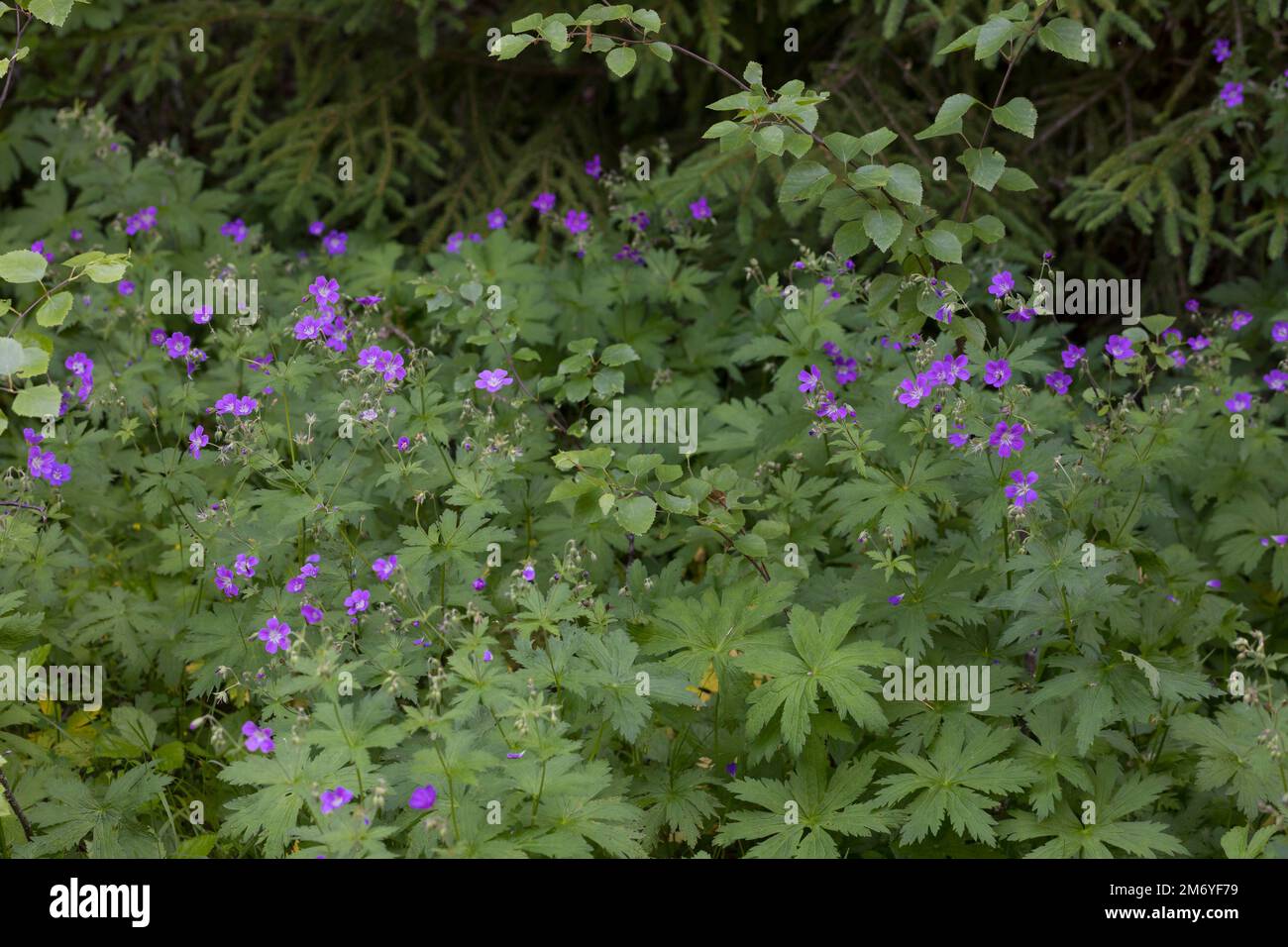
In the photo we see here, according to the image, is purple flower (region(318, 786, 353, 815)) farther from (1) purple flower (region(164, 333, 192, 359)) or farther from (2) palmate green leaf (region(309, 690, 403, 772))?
(1) purple flower (region(164, 333, 192, 359))

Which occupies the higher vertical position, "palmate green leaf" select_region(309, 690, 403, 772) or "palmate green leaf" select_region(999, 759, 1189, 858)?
"palmate green leaf" select_region(309, 690, 403, 772)

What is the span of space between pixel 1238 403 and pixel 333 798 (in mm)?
2989

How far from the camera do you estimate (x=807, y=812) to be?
2854mm

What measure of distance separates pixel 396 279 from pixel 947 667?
271 cm

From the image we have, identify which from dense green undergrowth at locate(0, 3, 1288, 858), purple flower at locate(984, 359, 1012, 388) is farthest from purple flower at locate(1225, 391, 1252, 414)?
purple flower at locate(984, 359, 1012, 388)

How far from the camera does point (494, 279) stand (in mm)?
4664

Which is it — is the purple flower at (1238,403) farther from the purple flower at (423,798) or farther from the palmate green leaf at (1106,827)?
the purple flower at (423,798)

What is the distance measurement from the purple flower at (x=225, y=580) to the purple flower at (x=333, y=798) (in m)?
0.95

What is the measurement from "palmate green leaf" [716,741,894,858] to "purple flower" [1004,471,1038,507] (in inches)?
27.3

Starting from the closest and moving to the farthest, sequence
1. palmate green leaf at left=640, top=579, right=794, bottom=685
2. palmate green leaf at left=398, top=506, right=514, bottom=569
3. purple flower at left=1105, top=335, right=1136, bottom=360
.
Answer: palmate green leaf at left=640, top=579, right=794, bottom=685, palmate green leaf at left=398, top=506, right=514, bottom=569, purple flower at left=1105, top=335, right=1136, bottom=360

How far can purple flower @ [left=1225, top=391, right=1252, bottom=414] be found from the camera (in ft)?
12.8

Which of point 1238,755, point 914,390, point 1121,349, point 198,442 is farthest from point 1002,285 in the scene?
point 198,442
